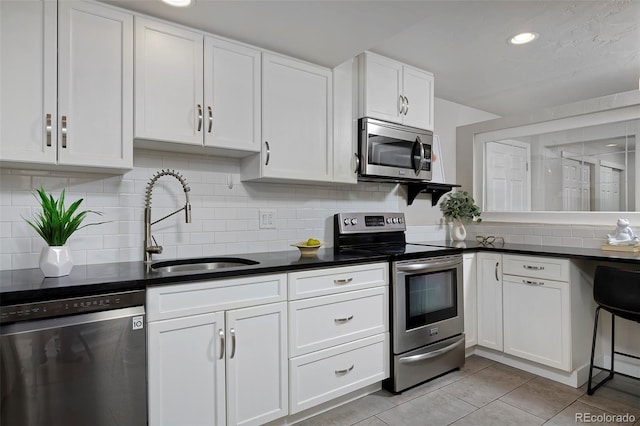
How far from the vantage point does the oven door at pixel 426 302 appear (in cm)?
235

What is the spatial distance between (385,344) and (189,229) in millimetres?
1460

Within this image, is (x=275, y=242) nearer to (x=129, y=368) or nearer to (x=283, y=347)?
(x=283, y=347)

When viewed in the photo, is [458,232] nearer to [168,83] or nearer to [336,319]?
[336,319]

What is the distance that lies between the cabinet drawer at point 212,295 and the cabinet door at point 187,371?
42 millimetres

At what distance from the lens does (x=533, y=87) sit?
10.7 ft

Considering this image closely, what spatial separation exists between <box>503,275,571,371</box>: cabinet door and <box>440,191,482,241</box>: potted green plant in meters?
0.75

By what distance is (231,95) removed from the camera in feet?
6.82

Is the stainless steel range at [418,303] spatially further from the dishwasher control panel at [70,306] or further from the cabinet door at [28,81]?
the cabinet door at [28,81]

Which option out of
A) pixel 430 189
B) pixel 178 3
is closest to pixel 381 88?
pixel 430 189

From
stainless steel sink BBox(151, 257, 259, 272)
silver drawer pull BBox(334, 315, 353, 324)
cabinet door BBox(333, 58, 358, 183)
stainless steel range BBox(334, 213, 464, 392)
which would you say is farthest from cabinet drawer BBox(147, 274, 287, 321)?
cabinet door BBox(333, 58, 358, 183)

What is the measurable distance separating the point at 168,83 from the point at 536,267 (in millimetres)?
2720

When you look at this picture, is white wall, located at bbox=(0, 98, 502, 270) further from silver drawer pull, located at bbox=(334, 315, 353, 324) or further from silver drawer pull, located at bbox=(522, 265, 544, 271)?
silver drawer pull, located at bbox=(522, 265, 544, 271)

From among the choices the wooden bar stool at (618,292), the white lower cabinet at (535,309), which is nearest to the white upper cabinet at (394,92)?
the white lower cabinet at (535,309)

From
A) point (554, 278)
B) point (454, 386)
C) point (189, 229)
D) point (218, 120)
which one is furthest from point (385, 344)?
point (218, 120)
